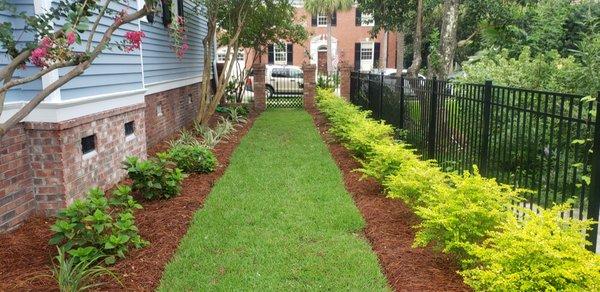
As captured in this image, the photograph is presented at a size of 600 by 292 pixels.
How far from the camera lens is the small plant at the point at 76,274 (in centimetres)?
338

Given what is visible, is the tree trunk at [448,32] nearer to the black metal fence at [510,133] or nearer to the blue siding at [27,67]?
the black metal fence at [510,133]

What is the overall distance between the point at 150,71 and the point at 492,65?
656cm

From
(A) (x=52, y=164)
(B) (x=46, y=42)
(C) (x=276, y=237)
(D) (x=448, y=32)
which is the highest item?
(D) (x=448, y=32)

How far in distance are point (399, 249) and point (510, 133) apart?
1.65 m

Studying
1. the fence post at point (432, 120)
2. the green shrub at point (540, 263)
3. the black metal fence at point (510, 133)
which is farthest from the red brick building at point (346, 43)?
the green shrub at point (540, 263)

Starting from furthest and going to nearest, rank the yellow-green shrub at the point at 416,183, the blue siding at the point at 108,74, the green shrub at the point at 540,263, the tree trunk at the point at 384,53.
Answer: the tree trunk at the point at 384,53 < the blue siding at the point at 108,74 < the yellow-green shrub at the point at 416,183 < the green shrub at the point at 540,263

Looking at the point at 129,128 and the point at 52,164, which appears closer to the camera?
the point at 52,164

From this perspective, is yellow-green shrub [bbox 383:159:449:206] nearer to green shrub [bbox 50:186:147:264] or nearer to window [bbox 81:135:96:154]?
green shrub [bbox 50:186:147:264]

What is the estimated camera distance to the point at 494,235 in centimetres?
330

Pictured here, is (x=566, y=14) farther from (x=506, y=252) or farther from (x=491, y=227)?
(x=506, y=252)

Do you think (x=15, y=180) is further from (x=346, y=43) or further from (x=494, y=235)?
(x=346, y=43)

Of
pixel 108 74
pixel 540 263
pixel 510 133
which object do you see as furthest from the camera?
pixel 108 74

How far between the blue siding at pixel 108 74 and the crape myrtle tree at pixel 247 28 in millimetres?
3589

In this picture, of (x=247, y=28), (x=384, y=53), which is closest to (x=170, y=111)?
(x=247, y=28)
